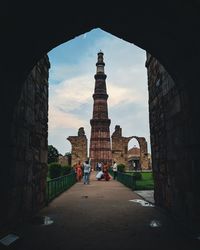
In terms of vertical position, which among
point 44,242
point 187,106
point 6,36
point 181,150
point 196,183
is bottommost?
point 44,242

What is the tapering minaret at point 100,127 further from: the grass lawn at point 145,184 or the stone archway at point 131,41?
the stone archway at point 131,41

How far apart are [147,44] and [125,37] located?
0.42 meters

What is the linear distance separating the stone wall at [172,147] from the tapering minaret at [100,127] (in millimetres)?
25982

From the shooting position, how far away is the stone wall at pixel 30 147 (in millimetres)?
4340

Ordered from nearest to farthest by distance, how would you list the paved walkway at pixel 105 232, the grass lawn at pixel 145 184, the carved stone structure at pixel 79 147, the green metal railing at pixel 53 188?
the paved walkway at pixel 105 232 < the green metal railing at pixel 53 188 < the grass lawn at pixel 145 184 < the carved stone structure at pixel 79 147

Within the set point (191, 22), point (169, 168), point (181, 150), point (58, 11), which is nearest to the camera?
point (191, 22)

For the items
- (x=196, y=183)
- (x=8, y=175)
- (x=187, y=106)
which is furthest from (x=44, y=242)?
(x=187, y=106)

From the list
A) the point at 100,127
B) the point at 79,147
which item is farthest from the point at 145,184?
the point at 79,147

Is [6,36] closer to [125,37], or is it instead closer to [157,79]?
[125,37]

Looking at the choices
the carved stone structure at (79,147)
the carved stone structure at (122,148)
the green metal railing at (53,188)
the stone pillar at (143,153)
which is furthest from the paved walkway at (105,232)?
the stone pillar at (143,153)

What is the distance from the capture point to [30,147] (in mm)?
5297

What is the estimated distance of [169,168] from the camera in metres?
5.29

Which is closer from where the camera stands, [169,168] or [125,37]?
[125,37]

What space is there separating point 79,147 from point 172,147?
30.9 metres
